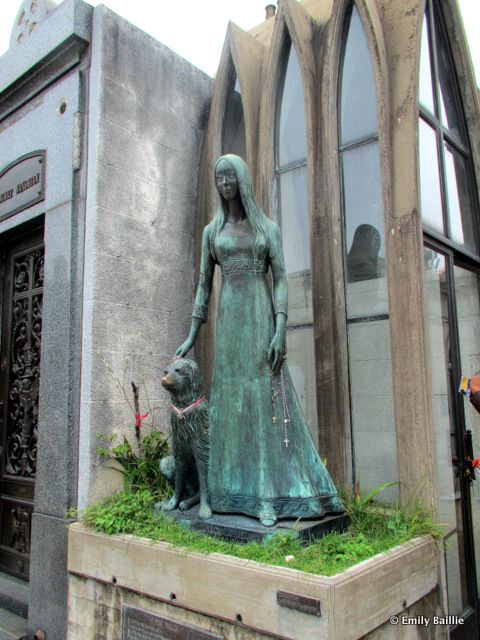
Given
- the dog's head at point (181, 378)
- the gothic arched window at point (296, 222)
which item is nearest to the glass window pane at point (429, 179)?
the gothic arched window at point (296, 222)

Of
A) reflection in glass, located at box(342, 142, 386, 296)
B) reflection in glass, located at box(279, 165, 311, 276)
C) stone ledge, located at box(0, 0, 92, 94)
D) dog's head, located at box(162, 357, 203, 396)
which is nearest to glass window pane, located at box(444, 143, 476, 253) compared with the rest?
A: reflection in glass, located at box(342, 142, 386, 296)

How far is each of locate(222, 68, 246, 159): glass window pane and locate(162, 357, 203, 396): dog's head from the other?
9.70 ft

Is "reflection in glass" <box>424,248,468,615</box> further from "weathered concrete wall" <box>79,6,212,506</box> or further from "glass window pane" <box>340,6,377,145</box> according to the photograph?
"weathered concrete wall" <box>79,6,212,506</box>

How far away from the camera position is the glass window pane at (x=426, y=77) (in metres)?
5.39

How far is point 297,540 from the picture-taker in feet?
11.3

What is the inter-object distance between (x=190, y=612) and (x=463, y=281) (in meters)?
4.37

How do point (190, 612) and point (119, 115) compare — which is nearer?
point (190, 612)

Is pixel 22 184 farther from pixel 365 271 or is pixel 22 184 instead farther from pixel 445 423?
pixel 445 423

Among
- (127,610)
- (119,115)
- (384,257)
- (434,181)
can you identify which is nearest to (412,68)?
(434,181)

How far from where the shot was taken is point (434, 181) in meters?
5.45

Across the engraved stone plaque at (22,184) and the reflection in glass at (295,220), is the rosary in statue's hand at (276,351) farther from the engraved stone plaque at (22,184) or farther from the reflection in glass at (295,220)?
the engraved stone plaque at (22,184)

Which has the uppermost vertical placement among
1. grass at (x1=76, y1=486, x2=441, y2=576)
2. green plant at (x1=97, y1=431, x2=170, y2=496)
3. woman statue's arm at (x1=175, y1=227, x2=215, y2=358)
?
woman statue's arm at (x1=175, y1=227, x2=215, y2=358)

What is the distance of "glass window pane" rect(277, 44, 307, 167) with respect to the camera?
5605 mm

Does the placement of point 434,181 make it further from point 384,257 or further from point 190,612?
point 190,612
